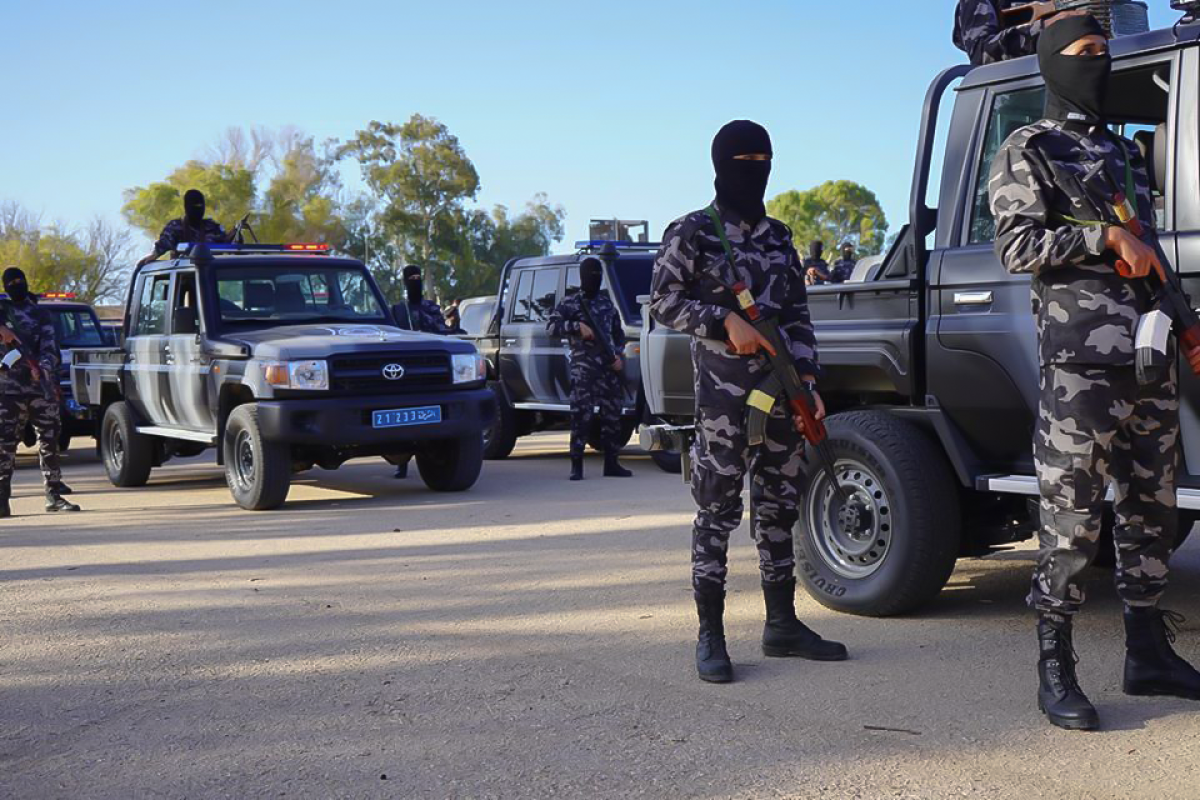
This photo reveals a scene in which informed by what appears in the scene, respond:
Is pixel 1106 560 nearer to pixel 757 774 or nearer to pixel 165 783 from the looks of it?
pixel 757 774

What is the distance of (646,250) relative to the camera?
13.4 metres

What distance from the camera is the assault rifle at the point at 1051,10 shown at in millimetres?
5262

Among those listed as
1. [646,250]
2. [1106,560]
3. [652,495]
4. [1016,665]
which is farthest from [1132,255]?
[646,250]

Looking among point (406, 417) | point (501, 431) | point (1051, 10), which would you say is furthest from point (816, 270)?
point (1051, 10)

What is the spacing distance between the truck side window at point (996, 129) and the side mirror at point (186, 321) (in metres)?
7.28

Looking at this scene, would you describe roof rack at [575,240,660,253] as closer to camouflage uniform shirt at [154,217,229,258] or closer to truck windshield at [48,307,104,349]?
camouflage uniform shirt at [154,217,229,258]

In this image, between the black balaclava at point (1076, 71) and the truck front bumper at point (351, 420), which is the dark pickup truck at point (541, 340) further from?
the black balaclava at point (1076, 71)

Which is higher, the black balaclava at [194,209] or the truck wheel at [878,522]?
the black balaclava at [194,209]

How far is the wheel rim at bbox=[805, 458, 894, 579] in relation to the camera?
18.7 ft

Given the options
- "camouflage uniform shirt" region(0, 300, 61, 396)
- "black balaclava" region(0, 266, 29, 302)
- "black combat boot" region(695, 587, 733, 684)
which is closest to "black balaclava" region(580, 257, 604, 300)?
"camouflage uniform shirt" region(0, 300, 61, 396)

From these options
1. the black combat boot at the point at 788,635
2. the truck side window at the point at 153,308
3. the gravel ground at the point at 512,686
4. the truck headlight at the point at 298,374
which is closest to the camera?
the gravel ground at the point at 512,686

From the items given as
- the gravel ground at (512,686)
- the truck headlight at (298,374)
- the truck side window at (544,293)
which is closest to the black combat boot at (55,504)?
the truck headlight at (298,374)

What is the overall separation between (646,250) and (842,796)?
10.1m

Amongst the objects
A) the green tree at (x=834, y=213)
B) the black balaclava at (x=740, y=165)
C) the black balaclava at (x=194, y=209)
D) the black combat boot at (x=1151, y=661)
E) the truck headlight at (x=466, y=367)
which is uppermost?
the green tree at (x=834, y=213)
